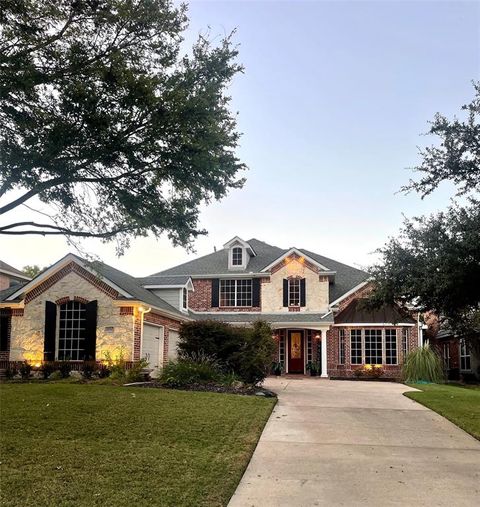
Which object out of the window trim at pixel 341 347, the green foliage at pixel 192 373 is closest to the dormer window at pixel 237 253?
the window trim at pixel 341 347

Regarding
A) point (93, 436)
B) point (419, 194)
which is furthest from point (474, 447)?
point (93, 436)

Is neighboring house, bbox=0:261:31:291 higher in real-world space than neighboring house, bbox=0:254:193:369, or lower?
higher

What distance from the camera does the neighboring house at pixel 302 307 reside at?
26.2 meters

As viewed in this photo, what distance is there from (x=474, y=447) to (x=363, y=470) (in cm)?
261

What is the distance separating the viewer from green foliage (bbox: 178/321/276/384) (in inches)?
658

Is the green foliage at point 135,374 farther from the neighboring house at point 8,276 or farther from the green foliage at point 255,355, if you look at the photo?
the neighboring house at point 8,276

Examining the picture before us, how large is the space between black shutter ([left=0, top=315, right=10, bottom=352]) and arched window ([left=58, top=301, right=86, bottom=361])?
2.19 metres

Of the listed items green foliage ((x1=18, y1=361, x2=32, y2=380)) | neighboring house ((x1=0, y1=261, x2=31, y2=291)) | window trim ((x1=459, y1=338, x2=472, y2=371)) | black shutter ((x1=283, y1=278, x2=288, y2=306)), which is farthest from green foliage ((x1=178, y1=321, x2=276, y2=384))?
window trim ((x1=459, y1=338, x2=472, y2=371))

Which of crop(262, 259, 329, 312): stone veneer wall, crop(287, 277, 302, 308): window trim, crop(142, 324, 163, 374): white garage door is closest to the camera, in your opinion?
crop(142, 324, 163, 374): white garage door

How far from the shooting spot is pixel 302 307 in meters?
27.6

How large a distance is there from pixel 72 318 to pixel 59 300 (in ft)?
2.78

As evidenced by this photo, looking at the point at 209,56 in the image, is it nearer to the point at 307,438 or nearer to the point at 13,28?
the point at 13,28

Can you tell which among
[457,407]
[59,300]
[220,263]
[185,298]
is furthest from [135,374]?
[220,263]

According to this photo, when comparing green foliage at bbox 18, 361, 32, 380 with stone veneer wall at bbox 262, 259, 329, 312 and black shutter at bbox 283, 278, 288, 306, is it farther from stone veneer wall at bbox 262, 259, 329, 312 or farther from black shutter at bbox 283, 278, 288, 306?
black shutter at bbox 283, 278, 288, 306
